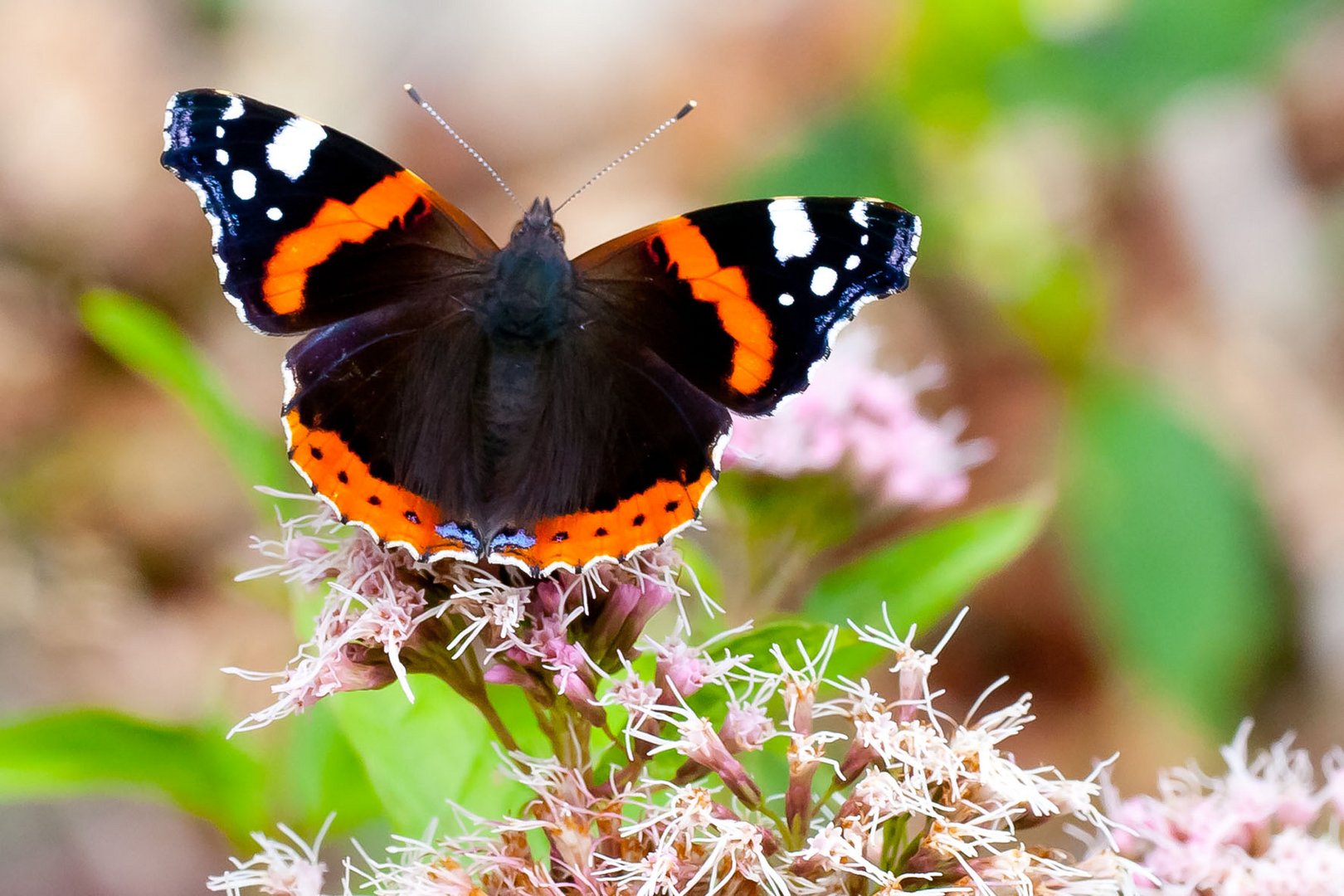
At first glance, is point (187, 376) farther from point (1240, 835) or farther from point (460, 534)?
point (1240, 835)

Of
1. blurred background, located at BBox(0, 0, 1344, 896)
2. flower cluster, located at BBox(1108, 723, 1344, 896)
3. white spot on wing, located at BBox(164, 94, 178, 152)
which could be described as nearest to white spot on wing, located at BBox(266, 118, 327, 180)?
white spot on wing, located at BBox(164, 94, 178, 152)

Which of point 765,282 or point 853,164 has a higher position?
point 853,164

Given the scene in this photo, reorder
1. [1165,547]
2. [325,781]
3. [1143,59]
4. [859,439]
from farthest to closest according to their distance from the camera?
[1143,59] < [1165,547] < [859,439] < [325,781]

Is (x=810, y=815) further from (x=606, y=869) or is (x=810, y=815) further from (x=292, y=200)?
(x=292, y=200)

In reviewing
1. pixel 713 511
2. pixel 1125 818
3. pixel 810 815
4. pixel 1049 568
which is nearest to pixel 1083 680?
pixel 1049 568

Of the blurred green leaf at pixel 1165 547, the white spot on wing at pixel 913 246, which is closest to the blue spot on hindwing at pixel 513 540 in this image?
the white spot on wing at pixel 913 246

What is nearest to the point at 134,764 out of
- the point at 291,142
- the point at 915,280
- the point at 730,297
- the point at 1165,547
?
the point at 291,142

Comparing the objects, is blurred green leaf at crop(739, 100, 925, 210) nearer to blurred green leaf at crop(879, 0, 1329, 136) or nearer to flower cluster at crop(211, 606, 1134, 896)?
blurred green leaf at crop(879, 0, 1329, 136)

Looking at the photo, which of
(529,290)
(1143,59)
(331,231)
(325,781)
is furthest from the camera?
(1143,59)
